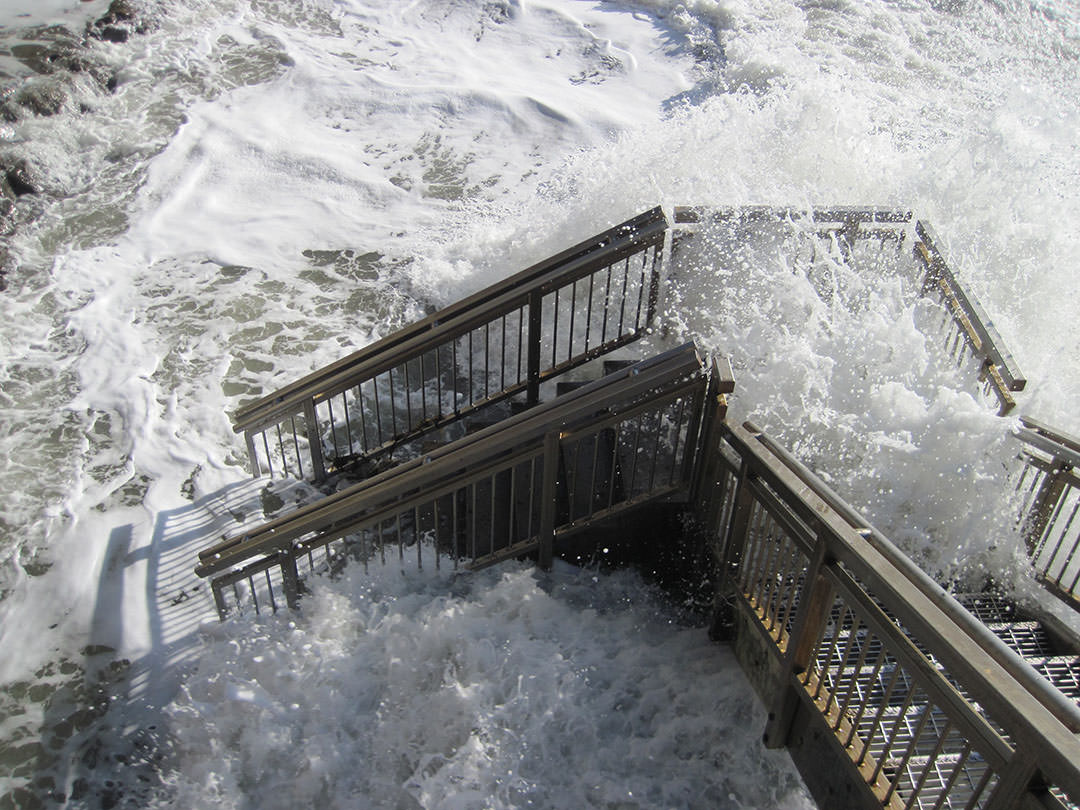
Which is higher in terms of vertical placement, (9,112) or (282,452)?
(9,112)

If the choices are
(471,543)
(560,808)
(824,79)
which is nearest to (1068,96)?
(824,79)

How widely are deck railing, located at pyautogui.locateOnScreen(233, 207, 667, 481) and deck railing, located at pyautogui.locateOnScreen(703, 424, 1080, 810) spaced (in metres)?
2.14

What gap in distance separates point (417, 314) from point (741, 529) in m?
5.62

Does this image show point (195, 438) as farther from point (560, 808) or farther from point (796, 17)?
point (796, 17)

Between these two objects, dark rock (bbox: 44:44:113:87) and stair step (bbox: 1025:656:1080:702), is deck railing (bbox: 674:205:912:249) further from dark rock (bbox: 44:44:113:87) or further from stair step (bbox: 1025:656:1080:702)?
dark rock (bbox: 44:44:113:87)

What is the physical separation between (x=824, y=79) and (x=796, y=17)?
147 inches

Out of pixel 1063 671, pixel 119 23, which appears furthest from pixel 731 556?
pixel 119 23

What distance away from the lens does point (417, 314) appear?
936 centimetres

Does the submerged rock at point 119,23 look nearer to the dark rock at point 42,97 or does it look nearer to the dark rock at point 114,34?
the dark rock at point 114,34

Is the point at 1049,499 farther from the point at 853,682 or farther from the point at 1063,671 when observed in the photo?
the point at 853,682

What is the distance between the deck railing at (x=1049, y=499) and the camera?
4875 millimetres

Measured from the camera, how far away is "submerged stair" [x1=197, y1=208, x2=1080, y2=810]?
3096mm

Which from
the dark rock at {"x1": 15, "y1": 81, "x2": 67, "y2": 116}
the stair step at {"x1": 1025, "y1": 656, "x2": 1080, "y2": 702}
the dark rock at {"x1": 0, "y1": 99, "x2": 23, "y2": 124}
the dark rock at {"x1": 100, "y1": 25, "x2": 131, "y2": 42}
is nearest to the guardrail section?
the stair step at {"x1": 1025, "y1": 656, "x2": 1080, "y2": 702}

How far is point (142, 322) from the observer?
29.4ft
